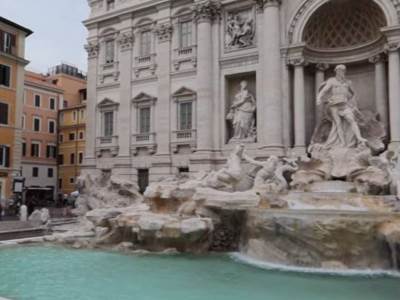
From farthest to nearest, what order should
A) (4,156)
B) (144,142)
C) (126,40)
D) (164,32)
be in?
(4,156)
(126,40)
(144,142)
(164,32)

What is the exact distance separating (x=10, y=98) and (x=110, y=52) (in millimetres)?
9042

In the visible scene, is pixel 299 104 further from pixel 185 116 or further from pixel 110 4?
pixel 110 4

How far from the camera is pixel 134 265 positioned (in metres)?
11.1

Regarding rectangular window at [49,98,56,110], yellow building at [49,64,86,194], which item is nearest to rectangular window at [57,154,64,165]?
yellow building at [49,64,86,194]

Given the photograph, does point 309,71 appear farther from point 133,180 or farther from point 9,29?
point 9,29

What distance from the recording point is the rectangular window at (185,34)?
73.5 ft

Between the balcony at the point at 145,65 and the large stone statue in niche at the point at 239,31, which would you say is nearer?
the large stone statue in niche at the point at 239,31

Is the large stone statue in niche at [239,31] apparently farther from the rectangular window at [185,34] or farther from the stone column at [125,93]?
the stone column at [125,93]

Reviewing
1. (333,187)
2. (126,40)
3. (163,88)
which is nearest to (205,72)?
(163,88)

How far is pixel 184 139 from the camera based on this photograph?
21.7 meters

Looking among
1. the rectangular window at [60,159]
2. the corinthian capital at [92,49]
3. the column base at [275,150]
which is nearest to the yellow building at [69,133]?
the rectangular window at [60,159]

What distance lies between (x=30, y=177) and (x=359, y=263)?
35560 mm

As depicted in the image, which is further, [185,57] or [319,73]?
[185,57]

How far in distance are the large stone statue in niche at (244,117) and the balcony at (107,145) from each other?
286 inches
